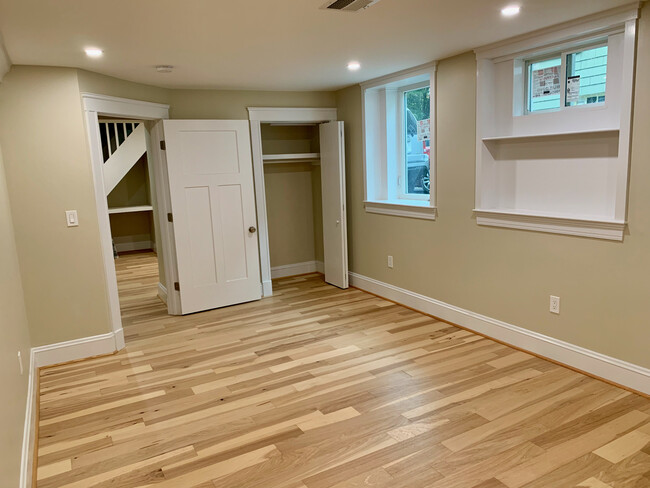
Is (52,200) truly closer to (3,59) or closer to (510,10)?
(3,59)

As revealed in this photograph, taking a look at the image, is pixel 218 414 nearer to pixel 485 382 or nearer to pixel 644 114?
pixel 485 382

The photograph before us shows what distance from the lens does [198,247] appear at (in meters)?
4.93

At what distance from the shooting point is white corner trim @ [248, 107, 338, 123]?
5.23 m

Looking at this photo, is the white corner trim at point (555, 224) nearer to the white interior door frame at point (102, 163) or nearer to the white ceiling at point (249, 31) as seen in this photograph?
the white ceiling at point (249, 31)

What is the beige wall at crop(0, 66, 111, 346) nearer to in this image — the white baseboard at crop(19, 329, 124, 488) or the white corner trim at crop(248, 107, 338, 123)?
the white baseboard at crop(19, 329, 124, 488)

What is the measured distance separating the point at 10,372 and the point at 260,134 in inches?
141

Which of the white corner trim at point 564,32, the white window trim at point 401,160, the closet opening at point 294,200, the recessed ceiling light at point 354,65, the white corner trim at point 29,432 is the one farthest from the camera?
the closet opening at point 294,200

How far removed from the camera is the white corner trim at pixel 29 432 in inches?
Result: 87.5

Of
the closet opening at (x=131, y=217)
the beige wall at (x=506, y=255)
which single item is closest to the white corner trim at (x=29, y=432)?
the closet opening at (x=131, y=217)

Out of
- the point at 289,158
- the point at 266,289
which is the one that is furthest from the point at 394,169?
the point at 266,289

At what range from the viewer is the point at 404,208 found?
15.6ft

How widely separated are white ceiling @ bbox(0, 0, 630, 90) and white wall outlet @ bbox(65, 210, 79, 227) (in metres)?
1.12

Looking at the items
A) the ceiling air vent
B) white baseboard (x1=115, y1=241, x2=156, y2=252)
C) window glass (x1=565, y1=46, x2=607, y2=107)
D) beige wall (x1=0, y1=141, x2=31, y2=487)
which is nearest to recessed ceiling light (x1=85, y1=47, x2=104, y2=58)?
beige wall (x1=0, y1=141, x2=31, y2=487)

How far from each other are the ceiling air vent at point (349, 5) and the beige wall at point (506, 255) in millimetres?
1645
